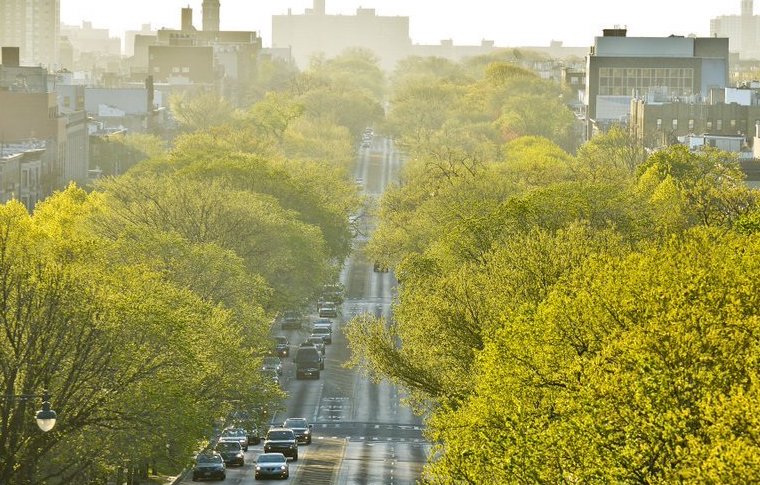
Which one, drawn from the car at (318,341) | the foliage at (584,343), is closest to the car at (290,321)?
the car at (318,341)

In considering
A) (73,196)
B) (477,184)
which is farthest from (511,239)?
(73,196)

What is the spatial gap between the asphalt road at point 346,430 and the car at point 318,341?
2.65ft

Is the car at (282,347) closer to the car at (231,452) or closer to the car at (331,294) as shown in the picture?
the car at (331,294)

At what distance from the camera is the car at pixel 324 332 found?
12606 cm

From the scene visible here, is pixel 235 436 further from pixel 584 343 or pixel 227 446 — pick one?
pixel 584 343

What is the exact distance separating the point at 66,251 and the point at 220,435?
11.4m

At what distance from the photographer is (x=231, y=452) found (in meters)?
83.1

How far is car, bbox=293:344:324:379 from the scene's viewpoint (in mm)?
113625

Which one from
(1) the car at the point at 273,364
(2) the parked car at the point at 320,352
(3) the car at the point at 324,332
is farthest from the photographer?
(3) the car at the point at 324,332

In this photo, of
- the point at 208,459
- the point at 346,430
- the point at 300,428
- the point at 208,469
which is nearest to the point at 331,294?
the point at 346,430

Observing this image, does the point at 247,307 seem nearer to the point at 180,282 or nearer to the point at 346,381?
the point at 180,282

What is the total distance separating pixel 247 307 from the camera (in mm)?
91000

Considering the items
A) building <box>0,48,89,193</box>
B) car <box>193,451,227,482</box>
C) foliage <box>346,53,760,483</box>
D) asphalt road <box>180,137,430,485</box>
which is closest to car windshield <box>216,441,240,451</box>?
asphalt road <box>180,137,430,485</box>

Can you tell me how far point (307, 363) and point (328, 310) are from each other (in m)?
26.2
